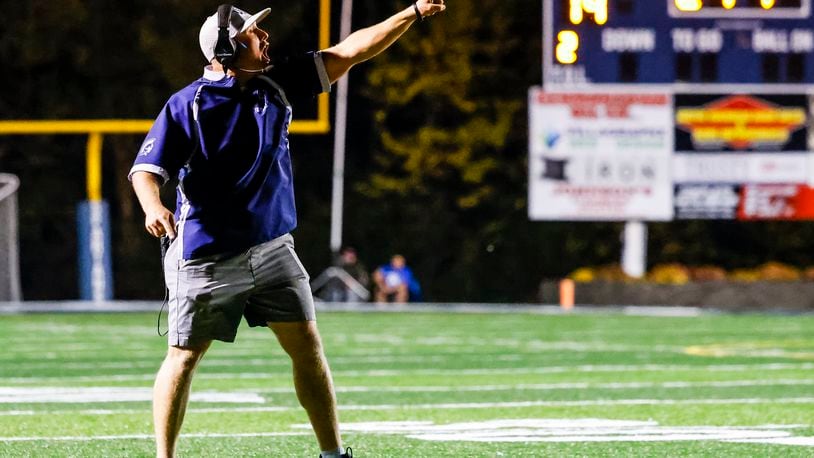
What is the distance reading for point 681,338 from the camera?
58.3 ft

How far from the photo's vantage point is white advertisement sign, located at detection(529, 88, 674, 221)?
27062 mm

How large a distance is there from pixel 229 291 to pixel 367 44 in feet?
3.06

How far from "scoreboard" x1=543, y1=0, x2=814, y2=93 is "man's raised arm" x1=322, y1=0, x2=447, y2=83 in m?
18.3

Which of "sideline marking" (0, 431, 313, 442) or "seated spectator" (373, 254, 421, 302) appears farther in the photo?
"seated spectator" (373, 254, 421, 302)

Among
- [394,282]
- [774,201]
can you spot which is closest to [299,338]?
[774,201]

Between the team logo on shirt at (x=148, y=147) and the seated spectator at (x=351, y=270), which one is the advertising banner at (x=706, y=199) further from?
the team logo on shirt at (x=148, y=147)

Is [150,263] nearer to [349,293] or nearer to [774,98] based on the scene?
[349,293]

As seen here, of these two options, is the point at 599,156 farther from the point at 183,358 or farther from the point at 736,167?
the point at 183,358

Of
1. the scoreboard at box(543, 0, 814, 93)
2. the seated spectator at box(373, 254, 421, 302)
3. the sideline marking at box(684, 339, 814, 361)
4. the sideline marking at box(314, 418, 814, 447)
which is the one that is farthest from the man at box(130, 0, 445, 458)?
the seated spectator at box(373, 254, 421, 302)

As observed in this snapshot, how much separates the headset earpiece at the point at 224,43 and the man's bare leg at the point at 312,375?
0.86 metres

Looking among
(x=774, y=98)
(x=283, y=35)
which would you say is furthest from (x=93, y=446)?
(x=283, y=35)

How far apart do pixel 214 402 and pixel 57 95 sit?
84.1 feet

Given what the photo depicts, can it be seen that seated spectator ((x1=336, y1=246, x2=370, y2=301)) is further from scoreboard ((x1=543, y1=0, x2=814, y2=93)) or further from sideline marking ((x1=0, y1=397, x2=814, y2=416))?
sideline marking ((x1=0, y1=397, x2=814, y2=416))

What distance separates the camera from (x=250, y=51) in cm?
607
